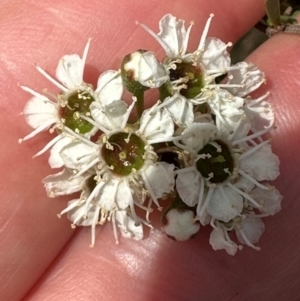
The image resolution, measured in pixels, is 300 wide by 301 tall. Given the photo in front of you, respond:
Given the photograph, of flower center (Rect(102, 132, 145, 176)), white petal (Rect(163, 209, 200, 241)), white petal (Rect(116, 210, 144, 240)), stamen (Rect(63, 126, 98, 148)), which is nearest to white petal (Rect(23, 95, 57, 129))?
stamen (Rect(63, 126, 98, 148))

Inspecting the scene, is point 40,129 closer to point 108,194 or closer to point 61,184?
point 61,184

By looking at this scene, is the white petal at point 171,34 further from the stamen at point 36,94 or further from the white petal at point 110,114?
the stamen at point 36,94

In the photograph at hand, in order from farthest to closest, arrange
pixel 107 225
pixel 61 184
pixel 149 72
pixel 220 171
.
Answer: pixel 107 225 < pixel 61 184 < pixel 220 171 < pixel 149 72

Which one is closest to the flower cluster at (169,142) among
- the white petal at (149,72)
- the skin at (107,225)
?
the white petal at (149,72)

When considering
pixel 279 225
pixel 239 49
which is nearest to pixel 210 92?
pixel 279 225

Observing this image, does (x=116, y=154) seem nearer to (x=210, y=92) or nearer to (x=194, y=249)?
(x=210, y=92)

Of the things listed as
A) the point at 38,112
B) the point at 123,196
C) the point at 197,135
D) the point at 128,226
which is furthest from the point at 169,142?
the point at 38,112
